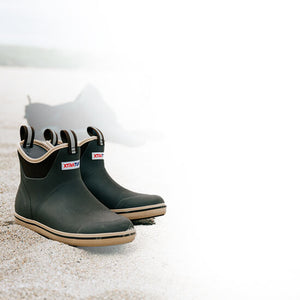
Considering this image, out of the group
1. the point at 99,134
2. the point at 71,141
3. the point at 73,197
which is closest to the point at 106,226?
the point at 73,197

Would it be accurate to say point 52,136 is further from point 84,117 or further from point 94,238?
point 84,117

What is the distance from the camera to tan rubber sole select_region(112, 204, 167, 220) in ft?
5.76

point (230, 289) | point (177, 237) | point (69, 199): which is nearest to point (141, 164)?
point (177, 237)

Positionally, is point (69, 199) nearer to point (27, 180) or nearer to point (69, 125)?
point (27, 180)

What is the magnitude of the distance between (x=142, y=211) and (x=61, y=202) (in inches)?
13.4

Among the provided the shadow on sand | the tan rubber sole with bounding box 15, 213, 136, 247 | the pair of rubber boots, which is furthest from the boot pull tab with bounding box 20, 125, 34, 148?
the shadow on sand

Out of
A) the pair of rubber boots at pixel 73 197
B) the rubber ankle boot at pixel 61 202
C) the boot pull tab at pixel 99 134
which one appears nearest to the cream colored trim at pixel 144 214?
the pair of rubber boots at pixel 73 197

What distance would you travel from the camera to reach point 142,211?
176 cm

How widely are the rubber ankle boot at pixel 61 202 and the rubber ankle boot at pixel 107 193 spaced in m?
0.15

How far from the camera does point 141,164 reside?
2.93 m

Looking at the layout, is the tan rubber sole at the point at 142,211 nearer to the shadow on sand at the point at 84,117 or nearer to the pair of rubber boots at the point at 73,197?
the pair of rubber boots at the point at 73,197

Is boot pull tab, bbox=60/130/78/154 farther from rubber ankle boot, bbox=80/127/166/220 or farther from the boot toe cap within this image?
the boot toe cap

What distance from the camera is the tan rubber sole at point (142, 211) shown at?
1755 millimetres

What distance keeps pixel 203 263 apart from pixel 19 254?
0.61m
